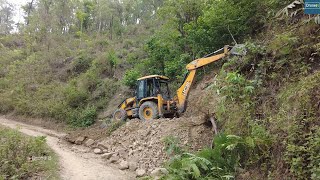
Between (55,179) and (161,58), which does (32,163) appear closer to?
(55,179)

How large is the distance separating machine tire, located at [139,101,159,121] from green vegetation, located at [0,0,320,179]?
7.22 feet

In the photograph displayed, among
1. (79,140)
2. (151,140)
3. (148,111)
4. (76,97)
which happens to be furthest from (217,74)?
(76,97)

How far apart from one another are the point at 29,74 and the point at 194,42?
1416 centimetres

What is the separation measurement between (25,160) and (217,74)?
244 inches

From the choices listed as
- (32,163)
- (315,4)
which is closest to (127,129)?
(32,163)

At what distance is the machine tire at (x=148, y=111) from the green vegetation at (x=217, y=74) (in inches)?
86.7

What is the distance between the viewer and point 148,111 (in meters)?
10.6

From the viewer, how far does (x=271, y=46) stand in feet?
21.2

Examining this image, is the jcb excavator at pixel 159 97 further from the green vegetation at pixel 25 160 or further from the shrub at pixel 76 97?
the shrub at pixel 76 97

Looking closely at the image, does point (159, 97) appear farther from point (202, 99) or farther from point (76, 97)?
point (76, 97)

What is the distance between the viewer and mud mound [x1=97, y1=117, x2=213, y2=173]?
753 cm

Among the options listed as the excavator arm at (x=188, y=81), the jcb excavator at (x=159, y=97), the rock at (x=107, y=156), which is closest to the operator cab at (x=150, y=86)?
the jcb excavator at (x=159, y=97)

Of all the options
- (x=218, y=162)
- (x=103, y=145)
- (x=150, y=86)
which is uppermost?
(x=150, y=86)

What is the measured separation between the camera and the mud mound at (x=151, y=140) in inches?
297
